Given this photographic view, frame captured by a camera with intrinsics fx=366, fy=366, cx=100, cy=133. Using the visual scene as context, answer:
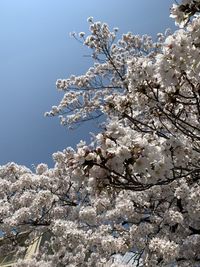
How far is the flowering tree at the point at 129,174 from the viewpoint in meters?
4.60

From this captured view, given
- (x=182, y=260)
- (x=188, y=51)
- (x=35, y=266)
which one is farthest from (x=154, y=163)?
(x=35, y=266)

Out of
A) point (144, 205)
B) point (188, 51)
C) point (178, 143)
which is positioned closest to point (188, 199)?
point (144, 205)

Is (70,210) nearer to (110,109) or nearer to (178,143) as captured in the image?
(110,109)

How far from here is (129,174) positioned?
4.56 meters

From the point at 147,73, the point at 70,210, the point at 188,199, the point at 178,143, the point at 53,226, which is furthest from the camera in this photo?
the point at 70,210

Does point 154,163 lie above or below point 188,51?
below

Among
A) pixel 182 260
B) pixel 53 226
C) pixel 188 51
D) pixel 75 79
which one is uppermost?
pixel 75 79

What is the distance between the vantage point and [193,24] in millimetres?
4562

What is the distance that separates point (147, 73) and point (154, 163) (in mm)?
1600

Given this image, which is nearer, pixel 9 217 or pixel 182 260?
pixel 182 260

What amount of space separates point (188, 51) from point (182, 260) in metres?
7.26

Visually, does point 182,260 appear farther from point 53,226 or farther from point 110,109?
point 110,109

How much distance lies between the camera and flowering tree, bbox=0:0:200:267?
4.60m

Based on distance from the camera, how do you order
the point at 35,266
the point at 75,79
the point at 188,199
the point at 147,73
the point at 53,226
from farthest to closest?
the point at 75,79, the point at 35,266, the point at 53,226, the point at 188,199, the point at 147,73
